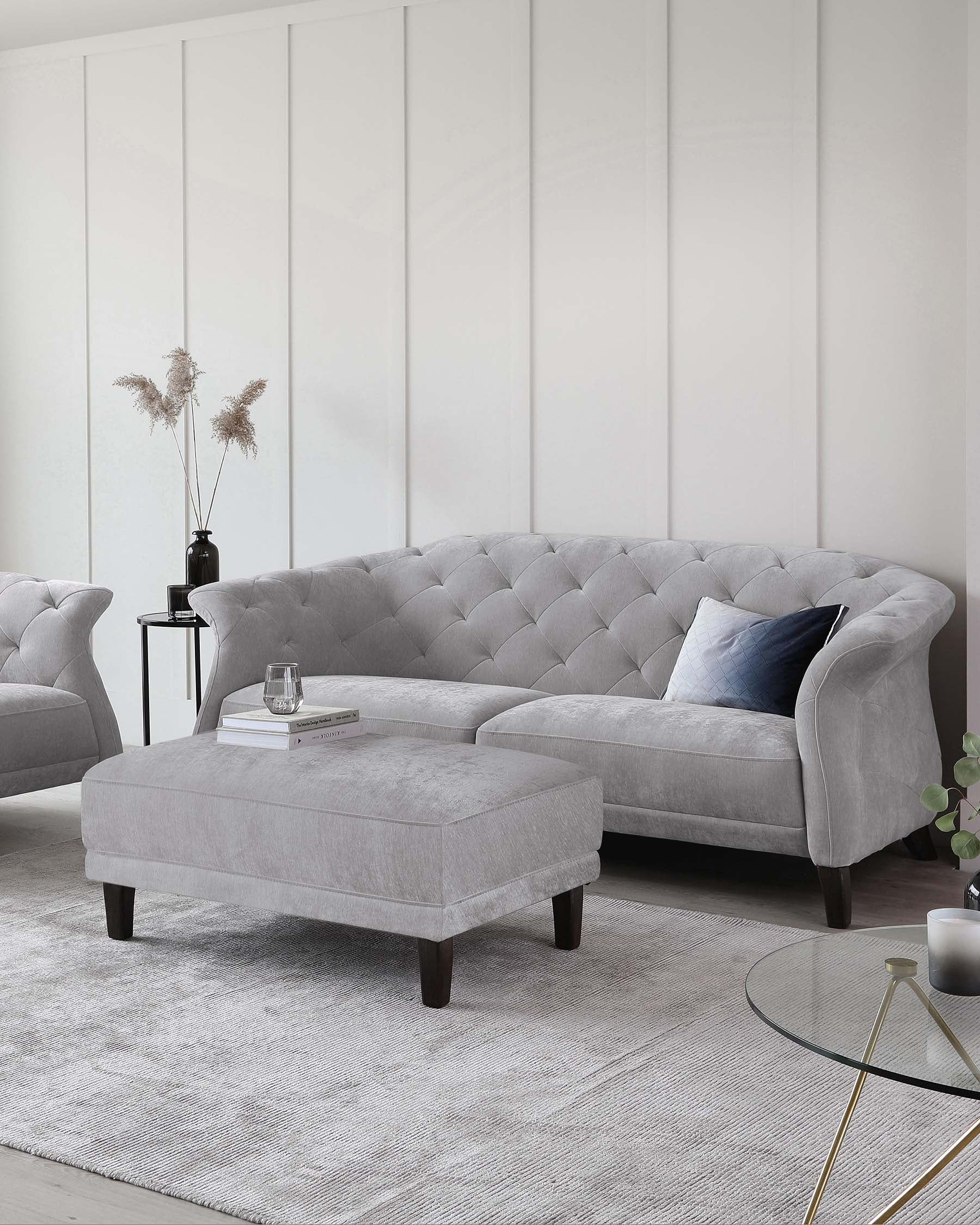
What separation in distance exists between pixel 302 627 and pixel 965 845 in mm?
2871

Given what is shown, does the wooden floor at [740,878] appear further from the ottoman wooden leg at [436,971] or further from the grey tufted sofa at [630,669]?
the ottoman wooden leg at [436,971]

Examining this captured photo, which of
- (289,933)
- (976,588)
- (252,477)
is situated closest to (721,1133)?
(289,933)

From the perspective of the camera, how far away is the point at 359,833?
109 inches

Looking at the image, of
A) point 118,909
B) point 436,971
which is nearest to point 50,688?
point 118,909

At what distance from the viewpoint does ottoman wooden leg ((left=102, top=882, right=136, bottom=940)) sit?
3.16m

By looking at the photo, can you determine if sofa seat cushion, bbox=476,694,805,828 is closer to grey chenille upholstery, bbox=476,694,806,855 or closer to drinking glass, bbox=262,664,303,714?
grey chenille upholstery, bbox=476,694,806,855

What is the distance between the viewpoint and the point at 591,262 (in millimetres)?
4750

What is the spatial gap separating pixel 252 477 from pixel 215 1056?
3.32 m

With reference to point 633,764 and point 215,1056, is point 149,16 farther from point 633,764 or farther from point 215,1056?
point 215,1056

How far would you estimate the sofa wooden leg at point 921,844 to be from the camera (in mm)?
3955

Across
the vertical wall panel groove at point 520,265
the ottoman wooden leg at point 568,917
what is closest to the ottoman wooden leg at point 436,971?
the ottoman wooden leg at point 568,917

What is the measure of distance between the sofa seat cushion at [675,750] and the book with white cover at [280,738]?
643 millimetres

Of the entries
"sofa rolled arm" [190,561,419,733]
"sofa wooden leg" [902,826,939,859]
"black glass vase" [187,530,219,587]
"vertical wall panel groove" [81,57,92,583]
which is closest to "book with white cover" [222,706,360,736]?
"sofa rolled arm" [190,561,419,733]

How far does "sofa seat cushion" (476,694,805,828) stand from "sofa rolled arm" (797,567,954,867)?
78 mm
